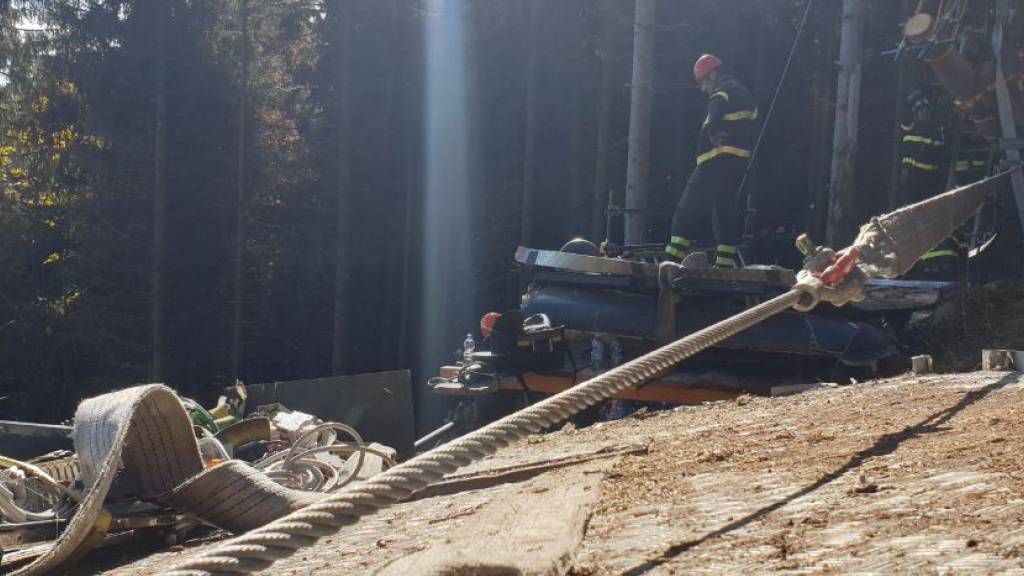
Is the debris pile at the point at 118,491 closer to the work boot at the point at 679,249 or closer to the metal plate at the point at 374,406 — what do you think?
the metal plate at the point at 374,406

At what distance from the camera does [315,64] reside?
72.6 ft

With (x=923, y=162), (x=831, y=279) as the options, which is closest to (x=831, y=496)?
(x=831, y=279)

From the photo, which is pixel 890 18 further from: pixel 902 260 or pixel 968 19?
pixel 902 260

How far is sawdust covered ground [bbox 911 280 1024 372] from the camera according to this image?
8.42 meters

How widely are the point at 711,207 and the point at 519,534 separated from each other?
25.8ft

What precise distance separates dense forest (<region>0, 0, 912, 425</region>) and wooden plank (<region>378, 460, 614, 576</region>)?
1636cm

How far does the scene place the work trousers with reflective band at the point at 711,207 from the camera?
10.3 meters

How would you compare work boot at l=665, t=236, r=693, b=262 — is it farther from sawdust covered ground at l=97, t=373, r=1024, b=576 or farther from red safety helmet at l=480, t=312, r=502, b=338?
sawdust covered ground at l=97, t=373, r=1024, b=576

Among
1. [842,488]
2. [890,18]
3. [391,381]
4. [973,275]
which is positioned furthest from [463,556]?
[890,18]

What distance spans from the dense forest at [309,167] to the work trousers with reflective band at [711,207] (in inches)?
362

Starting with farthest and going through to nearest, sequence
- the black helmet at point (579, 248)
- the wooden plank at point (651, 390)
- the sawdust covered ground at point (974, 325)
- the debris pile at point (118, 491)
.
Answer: the black helmet at point (579, 248) → the sawdust covered ground at point (974, 325) → the wooden plank at point (651, 390) → the debris pile at point (118, 491)

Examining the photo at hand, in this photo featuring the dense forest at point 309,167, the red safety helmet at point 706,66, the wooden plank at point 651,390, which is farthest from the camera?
the dense forest at point 309,167

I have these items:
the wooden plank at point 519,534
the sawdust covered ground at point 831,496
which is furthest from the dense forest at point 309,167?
the wooden plank at point 519,534

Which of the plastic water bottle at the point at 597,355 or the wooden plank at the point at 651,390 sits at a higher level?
the plastic water bottle at the point at 597,355
